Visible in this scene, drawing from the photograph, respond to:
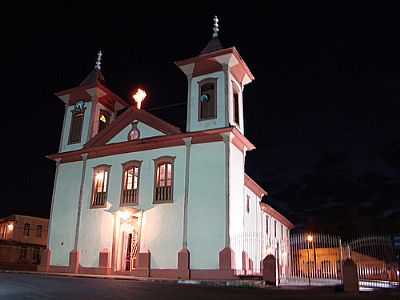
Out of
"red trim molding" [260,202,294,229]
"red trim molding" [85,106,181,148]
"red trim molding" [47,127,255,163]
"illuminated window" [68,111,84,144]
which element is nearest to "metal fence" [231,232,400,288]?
"red trim molding" [260,202,294,229]

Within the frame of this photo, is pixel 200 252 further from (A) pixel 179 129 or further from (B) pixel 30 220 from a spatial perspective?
(B) pixel 30 220

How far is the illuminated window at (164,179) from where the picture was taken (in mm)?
19656

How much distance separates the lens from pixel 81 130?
24.1m

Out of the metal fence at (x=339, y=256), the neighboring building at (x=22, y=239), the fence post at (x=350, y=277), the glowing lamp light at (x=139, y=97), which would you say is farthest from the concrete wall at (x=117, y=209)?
the neighboring building at (x=22, y=239)

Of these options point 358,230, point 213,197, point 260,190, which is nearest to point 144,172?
point 213,197

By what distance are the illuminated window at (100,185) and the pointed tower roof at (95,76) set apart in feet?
18.0

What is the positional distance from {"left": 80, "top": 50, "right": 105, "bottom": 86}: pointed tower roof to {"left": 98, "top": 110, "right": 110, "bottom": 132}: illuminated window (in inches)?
73.3

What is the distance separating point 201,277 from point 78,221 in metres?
7.70

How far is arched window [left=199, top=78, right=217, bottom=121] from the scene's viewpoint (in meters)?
20.4

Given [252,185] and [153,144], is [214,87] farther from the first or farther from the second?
[252,185]

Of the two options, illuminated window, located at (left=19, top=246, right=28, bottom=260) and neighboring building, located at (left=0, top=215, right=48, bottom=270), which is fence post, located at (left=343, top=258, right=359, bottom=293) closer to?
neighboring building, located at (left=0, top=215, right=48, bottom=270)

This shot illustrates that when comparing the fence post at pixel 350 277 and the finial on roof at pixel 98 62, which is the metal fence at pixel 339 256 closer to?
the fence post at pixel 350 277

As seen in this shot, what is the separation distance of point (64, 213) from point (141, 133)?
6.10 meters

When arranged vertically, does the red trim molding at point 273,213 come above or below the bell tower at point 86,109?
below
